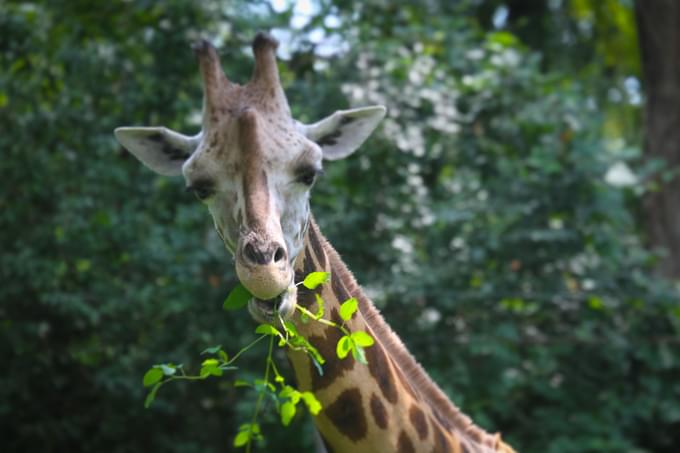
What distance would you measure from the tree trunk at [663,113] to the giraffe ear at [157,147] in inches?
219

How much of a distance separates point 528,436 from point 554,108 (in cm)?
230

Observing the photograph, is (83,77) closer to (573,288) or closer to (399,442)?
(573,288)

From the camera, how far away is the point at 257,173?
2650 mm

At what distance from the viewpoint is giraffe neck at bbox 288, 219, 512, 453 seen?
2877 mm

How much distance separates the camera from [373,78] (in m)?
6.07

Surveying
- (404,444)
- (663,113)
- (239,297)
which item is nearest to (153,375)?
(239,297)

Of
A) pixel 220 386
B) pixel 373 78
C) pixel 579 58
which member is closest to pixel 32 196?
pixel 220 386

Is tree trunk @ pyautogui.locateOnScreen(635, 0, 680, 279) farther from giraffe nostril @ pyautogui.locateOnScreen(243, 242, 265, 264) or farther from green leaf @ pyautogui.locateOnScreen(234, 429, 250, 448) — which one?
giraffe nostril @ pyautogui.locateOnScreen(243, 242, 265, 264)

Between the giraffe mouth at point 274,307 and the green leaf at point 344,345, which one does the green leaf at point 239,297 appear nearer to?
the giraffe mouth at point 274,307

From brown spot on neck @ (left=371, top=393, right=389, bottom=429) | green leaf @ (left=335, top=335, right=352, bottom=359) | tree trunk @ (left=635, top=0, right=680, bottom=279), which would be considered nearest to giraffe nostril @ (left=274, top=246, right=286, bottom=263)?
green leaf @ (left=335, top=335, right=352, bottom=359)

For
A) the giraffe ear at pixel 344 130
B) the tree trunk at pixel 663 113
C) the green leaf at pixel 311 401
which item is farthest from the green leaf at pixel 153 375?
the tree trunk at pixel 663 113

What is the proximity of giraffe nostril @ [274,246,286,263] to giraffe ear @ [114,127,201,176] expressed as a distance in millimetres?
841

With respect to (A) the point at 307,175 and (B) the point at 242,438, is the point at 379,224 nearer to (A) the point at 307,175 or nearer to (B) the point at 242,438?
(A) the point at 307,175

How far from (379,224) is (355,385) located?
10.7ft
